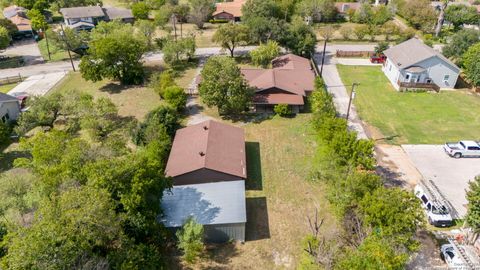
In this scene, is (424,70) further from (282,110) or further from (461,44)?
(282,110)

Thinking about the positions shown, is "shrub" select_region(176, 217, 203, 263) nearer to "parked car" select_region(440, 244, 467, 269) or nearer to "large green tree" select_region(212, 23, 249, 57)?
"parked car" select_region(440, 244, 467, 269)

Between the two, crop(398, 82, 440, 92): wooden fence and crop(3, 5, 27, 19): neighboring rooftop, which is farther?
crop(3, 5, 27, 19): neighboring rooftop

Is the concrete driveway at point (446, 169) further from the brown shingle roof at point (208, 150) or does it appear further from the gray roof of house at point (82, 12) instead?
the gray roof of house at point (82, 12)

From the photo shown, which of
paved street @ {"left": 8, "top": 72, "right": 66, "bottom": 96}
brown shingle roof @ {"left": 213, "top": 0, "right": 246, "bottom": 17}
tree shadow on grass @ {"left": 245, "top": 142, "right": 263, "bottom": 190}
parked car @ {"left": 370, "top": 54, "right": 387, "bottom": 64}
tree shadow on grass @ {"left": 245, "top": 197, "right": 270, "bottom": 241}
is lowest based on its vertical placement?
tree shadow on grass @ {"left": 245, "top": 197, "right": 270, "bottom": 241}

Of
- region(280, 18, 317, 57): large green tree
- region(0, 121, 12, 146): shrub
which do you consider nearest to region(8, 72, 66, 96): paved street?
region(0, 121, 12, 146): shrub

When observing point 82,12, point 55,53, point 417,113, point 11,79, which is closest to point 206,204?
point 417,113

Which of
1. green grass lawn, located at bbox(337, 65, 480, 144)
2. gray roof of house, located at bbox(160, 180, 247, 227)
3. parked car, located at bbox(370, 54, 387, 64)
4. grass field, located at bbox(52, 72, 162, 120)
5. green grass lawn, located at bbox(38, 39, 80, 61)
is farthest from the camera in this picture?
green grass lawn, located at bbox(38, 39, 80, 61)

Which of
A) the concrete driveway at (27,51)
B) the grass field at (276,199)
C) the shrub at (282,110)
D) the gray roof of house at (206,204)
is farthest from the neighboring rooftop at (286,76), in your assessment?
the concrete driveway at (27,51)
